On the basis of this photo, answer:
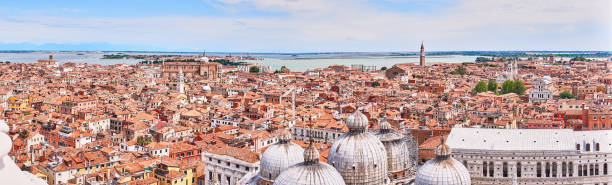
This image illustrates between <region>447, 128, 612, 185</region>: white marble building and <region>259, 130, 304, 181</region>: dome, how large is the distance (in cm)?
Result: 546

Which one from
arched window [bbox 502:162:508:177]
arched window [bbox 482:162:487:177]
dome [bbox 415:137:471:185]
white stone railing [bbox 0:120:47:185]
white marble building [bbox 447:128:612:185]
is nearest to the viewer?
white stone railing [bbox 0:120:47:185]

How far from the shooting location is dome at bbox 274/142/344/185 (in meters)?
8.33

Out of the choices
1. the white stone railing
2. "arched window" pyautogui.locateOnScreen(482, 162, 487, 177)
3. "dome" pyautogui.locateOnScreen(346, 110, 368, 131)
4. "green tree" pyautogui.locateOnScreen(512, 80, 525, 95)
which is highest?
the white stone railing

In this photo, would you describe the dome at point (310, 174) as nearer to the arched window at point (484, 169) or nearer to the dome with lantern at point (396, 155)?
the dome with lantern at point (396, 155)

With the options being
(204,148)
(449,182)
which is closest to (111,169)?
(204,148)

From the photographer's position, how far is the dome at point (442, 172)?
9.50m

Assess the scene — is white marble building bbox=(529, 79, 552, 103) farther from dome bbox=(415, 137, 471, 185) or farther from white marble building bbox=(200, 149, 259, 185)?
dome bbox=(415, 137, 471, 185)

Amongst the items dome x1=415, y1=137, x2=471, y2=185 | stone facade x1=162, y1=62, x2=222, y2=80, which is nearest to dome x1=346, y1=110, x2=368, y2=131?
dome x1=415, y1=137, x2=471, y2=185

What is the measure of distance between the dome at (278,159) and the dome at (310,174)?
1.51 meters

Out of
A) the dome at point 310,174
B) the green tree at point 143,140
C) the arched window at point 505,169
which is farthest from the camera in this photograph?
the green tree at point 143,140

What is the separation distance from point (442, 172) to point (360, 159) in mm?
1539

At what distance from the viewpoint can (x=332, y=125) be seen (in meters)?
21.2

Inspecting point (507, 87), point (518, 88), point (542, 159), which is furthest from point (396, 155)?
point (518, 88)

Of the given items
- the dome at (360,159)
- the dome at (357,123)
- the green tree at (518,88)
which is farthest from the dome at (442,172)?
the green tree at (518,88)
